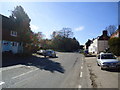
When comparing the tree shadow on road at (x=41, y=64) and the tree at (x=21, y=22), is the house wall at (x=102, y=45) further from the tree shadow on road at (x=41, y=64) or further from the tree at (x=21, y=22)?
the tree shadow on road at (x=41, y=64)

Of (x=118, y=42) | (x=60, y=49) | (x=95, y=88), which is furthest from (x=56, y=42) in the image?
(x=95, y=88)

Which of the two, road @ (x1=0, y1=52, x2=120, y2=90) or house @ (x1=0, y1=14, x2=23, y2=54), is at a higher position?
house @ (x1=0, y1=14, x2=23, y2=54)

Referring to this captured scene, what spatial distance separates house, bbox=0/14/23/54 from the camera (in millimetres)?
25266

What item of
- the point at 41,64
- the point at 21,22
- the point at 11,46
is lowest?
the point at 41,64

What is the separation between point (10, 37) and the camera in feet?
88.4

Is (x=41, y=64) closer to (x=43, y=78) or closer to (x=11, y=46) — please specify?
(x=43, y=78)

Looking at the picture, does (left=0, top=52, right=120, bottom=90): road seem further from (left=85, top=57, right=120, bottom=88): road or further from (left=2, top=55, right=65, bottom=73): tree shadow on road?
(left=2, top=55, right=65, bottom=73): tree shadow on road

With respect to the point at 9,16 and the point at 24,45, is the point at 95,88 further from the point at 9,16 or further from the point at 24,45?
the point at 9,16

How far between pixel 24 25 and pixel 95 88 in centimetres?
2570

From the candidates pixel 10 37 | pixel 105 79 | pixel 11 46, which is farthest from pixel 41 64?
pixel 10 37

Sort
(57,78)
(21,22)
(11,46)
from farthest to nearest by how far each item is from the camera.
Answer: (21,22)
(11,46)
(57,78)

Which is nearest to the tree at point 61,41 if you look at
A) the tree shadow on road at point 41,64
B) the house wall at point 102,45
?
the house wall at point 102,45

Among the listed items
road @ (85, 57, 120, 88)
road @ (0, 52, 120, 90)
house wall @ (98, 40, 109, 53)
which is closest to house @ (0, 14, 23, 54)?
road @ (0, 52, 120, 90)

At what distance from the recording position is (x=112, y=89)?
5.92m
